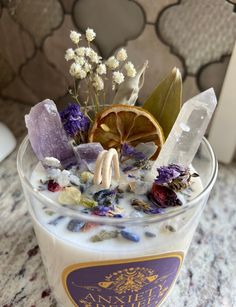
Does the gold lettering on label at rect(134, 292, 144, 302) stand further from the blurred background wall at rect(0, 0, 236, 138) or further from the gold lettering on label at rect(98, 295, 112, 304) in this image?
the blurred background wall at rect(0, 0, 236, 138)

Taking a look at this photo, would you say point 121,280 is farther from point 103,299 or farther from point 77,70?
point 77,70

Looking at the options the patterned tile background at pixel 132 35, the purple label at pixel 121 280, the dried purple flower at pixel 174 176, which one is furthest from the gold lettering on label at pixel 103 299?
the patterned tile background at pixel 132 35

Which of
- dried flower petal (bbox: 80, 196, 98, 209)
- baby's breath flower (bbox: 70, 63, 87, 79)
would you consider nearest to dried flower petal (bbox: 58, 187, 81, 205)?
dried flower petal (bbox: 80, 196, 98, 209)

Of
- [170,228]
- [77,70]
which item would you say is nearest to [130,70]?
[77,70]

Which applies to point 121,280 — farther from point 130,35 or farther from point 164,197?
point 130,35

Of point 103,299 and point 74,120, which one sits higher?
point 74,120

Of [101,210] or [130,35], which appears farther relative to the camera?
[130,35]

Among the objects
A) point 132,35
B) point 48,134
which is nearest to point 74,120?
point 48,134
